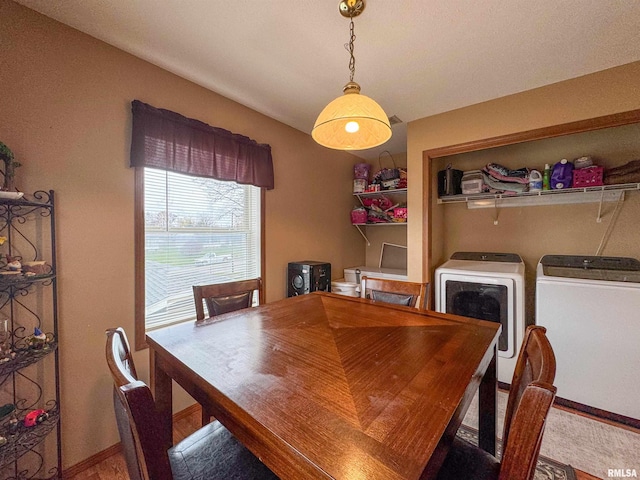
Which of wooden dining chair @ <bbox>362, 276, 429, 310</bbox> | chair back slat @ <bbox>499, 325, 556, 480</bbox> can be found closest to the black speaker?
wooden dining chair @ <bbox>362, 276, 429, 310</bbox>

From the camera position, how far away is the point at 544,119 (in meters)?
2.05

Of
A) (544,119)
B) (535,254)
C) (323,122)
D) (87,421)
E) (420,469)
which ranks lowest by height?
(87,421)

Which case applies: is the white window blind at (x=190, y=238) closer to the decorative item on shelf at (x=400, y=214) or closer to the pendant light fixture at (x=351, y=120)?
the pendant light fixture at (x=351, y=120)

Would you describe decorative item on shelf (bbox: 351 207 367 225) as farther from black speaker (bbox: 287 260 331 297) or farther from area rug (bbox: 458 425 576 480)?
area rug (bbox: 458 425 576 480)

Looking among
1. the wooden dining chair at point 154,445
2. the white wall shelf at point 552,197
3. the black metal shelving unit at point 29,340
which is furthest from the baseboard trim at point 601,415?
the black metal shelving unit at point 29,340

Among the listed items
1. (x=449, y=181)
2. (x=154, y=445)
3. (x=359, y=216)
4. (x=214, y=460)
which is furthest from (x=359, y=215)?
(x=154, y=445)

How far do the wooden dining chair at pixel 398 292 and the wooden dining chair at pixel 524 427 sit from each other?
2.42ft

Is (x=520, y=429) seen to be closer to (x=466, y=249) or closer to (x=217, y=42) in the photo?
(x=217, y=42)

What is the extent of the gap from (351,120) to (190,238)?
1533 mm

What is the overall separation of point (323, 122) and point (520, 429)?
3.93ft

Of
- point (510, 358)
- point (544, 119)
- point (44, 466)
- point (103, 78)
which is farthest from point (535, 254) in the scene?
point (44, 466)

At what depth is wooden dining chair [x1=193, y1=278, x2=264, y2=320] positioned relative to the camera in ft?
5.06

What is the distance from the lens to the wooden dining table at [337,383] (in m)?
0.55

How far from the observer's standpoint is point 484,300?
2268mm
